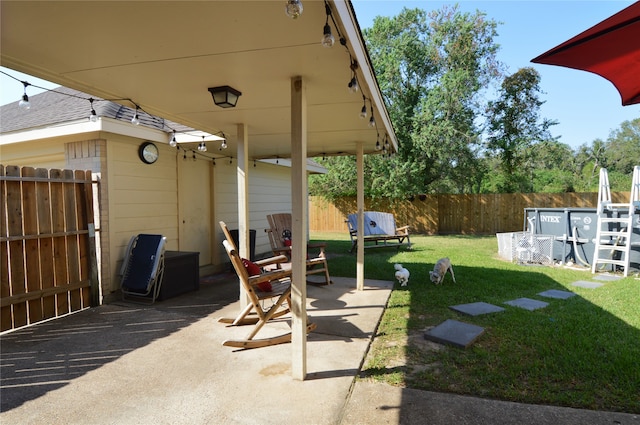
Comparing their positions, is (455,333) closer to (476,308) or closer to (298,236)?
(476,308)

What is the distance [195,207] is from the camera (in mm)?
6465

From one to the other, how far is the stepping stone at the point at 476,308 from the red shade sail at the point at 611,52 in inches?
101

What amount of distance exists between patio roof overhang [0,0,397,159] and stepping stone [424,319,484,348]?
236 cm

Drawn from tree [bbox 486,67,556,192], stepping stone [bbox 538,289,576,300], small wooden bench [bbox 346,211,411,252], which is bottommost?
stepping stone [bbox 538,289,576,300]

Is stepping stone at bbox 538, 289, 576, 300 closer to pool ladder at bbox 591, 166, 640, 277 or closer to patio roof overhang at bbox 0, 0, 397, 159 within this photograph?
pool ladder at bbox 591, 166, 640, 277

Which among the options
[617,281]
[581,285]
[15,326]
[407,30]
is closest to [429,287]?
[581,285]

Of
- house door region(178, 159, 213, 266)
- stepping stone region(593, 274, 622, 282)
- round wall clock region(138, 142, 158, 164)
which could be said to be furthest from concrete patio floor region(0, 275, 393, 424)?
stepping stone region(593, 274, 622, 282)

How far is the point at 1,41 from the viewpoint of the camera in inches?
84.4

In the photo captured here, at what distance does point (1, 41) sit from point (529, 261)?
866 cm

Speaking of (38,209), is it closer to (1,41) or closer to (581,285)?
(1,41)

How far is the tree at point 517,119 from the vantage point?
15766 mm

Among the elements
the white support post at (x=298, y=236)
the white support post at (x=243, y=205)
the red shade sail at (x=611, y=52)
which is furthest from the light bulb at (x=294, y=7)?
the white support post at (x=243, y=205)

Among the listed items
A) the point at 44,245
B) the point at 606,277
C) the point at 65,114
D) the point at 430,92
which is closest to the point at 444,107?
the point at 430,92

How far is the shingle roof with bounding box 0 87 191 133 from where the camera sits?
4.84 m
